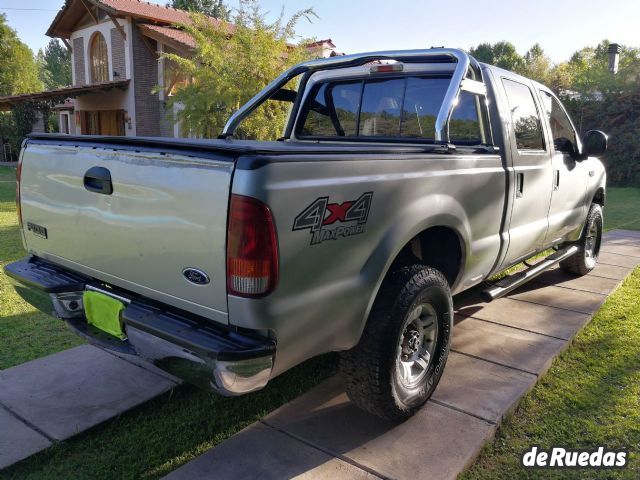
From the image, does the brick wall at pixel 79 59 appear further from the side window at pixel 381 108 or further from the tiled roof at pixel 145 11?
the side window at pixel 381 108

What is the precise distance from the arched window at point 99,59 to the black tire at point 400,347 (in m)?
22.6

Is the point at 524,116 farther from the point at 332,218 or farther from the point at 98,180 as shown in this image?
the point at 98,180

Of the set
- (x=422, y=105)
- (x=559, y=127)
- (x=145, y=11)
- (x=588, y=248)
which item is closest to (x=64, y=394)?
(x=422, y=105)

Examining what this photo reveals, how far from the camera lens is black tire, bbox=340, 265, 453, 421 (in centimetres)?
261

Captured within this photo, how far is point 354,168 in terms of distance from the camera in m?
2.32

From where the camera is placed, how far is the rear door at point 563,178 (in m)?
4.55

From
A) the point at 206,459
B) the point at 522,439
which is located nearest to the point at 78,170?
the point at 206,459

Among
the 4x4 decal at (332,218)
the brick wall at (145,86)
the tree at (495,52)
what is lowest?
the 4x4 decal at (332,218)

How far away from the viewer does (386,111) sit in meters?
4.06

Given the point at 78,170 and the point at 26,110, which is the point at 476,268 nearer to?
the point at 78,170

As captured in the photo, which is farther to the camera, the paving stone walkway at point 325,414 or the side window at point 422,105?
the side window at point 422,105

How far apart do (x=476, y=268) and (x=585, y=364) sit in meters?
1.12

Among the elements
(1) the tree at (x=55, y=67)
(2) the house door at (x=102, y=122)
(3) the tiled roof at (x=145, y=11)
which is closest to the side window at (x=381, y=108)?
(3) the tiled roof at (x=145, y=11)

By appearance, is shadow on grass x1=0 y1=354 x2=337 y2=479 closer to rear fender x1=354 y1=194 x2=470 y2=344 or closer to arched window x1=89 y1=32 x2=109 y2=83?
rear fender x1=354 y1=194 x2=470 y2=344
